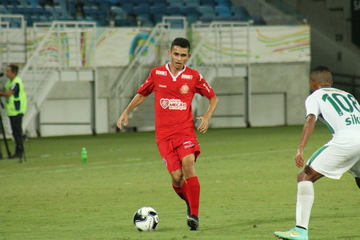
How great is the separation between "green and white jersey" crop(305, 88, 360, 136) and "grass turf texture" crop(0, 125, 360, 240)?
1093mm

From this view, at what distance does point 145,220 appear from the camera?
27.7 ft

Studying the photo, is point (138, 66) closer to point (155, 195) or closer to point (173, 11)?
point (173, 11)

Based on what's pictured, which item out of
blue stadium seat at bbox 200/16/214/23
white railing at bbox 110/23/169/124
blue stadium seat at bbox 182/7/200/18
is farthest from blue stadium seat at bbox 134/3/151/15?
white railing at bbox 110/23/169/124

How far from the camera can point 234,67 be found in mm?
29844

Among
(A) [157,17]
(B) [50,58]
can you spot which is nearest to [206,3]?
(A) [157,17]

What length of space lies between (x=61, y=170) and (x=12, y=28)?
34.8ft

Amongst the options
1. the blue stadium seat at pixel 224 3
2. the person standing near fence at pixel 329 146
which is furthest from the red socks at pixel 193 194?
the blue stadium seat at pixel 224 3

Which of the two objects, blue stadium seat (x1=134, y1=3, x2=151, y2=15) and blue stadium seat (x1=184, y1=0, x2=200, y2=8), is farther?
blue stadium seat (x1=184, y1=0, x2=200, y2=8)

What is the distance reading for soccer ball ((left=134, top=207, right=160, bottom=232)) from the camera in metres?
8.42

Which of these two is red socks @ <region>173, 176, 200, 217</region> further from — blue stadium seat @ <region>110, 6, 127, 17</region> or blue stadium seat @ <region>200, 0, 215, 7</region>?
blue stadium seat @ <region>200, 0, 215, 7</region>

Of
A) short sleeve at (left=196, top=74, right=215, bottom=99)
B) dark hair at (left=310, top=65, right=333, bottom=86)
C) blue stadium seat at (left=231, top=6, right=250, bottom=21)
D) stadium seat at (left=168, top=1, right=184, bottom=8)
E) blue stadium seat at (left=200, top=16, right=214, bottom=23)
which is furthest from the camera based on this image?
blue stadium seat at (left=231, top=6, right=250, bottom=21)

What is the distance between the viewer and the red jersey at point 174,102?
28.6ft

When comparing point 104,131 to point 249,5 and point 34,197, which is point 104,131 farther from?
point 34,197

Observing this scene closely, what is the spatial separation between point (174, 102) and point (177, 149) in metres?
0.52
